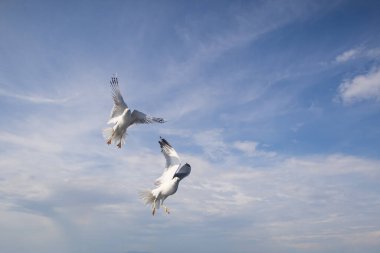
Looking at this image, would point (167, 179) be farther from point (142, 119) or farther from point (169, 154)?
point (142, 119)

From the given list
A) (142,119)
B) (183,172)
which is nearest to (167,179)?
(183,172)

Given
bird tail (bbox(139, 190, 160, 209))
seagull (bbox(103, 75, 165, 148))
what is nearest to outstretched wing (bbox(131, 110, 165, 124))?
seagull (bbox(103, 75, 165, 148))

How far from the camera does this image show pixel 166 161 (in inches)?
1098

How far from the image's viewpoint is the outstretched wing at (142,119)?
105ft

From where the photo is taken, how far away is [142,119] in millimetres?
32375

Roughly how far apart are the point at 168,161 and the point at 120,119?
623 centimetres

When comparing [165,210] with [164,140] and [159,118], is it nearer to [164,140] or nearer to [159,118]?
[164,140]

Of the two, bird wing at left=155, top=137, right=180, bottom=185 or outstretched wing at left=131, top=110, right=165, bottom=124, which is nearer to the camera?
bird wing at left=155, top=137, right=180, bottom=185

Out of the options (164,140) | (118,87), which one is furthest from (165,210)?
(118,87)

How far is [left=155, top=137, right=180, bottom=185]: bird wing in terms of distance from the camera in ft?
87.5

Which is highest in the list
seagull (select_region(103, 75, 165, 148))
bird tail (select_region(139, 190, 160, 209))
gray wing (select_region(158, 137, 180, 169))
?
seagull (select_region(103, 75, 165, 148))

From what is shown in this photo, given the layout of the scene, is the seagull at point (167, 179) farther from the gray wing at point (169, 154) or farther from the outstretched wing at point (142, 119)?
the outstretched wing at point (142, 119)

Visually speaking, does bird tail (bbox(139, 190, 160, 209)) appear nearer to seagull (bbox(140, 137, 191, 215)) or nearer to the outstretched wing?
seagull (bbox(140, 137, 191, 215))

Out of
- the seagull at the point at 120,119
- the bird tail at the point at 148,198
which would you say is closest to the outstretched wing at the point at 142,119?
the seagull at the point at 120,119
